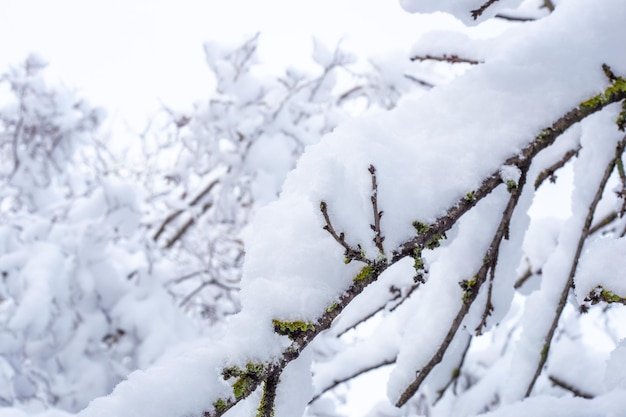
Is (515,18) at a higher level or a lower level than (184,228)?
lower

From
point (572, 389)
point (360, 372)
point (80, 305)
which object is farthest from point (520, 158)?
point (80, 305)

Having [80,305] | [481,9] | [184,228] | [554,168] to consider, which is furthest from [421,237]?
[184,228]

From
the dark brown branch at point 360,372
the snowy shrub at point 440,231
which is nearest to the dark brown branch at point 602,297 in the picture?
the snowy shrub at point 440,231

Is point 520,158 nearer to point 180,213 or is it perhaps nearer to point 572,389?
point 572,389

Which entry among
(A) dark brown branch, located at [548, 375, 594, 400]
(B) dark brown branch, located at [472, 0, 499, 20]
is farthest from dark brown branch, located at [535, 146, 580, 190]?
(A) dark brown branch, located at [548, 375, 594, 400]

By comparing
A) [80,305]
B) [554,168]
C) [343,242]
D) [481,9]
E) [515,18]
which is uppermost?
[80,305]

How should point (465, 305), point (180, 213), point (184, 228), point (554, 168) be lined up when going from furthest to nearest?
point (184, 228), point (180, 213), point (554, 168), point (465, 305)

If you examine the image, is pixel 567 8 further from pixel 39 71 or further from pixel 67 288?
pixel 39 71

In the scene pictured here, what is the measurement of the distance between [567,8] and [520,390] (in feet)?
2.75

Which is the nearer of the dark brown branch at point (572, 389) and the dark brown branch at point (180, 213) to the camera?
the dark brown branch at point (572, 389)

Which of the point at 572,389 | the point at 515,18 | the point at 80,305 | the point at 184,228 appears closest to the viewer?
the point at 515,18

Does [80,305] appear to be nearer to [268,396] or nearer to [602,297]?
[268,396]

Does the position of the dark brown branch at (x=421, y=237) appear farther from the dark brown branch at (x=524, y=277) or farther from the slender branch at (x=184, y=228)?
the slender branch at (x=184, y=228)

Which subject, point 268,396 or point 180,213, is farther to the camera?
point 180,213
